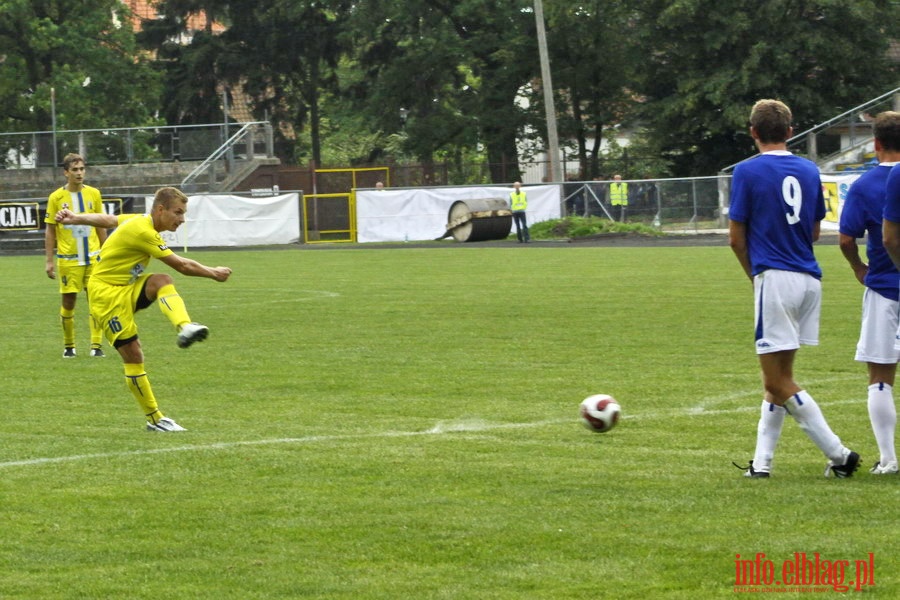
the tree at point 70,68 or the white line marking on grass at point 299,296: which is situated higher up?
the tree at point 70,68

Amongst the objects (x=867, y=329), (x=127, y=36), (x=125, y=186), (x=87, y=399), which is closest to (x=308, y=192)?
(x=125, y=186)

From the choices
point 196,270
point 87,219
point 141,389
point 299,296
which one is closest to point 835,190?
point 299,296

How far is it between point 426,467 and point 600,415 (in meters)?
1.14

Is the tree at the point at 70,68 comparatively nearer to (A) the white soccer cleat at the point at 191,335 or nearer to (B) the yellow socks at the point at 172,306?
(B) the yellow socks at the point at 172,306

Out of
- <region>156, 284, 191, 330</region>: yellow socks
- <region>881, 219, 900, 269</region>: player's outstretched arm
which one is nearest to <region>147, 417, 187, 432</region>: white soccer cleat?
<region>156, 284, 191, 330</region>: yellow socks

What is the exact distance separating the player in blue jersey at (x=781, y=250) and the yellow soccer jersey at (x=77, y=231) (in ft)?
30.9

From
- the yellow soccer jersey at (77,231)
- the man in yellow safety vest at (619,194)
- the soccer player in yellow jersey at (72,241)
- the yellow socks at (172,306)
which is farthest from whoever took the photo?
the man in yellow safety vest at (619,194)

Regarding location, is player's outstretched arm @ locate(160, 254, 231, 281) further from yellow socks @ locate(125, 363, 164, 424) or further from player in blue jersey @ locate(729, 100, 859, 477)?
player in blue jersey @ locate(729, 100, 859, 477)

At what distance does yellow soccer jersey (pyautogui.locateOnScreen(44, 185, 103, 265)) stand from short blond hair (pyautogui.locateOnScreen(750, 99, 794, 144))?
9.44 metres

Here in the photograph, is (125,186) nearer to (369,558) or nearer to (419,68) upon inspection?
(419,68)

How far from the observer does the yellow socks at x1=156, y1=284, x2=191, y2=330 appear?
901 cm

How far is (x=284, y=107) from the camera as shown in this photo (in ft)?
216

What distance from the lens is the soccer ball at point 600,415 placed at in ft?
27.3

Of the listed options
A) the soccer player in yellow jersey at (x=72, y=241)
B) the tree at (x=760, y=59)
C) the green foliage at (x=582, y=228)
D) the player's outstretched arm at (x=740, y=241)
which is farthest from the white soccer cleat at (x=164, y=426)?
the tree at (x=760, y=59)
